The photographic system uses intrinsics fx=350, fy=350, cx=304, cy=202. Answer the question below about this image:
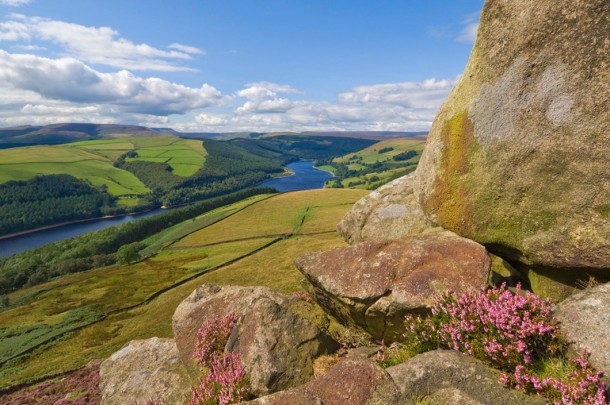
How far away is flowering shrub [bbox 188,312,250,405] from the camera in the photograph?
31.6 feet

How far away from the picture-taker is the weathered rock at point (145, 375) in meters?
12.4

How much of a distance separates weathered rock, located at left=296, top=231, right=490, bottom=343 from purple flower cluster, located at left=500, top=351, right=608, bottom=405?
2922 mm

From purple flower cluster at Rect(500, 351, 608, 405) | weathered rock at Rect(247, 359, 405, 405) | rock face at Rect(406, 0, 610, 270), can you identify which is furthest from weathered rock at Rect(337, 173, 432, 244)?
purple flower cluster at Rect(500, 351, 608, 405)

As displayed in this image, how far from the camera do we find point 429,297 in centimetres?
1023

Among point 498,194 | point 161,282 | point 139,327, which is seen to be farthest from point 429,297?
point 161,282

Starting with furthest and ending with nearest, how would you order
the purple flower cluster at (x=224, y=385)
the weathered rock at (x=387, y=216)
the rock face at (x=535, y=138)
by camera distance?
the weathered rock at (x=387, y=216) < the rock face at (x=535, y=138) < the purple flower cluster at (x=224, y=385)

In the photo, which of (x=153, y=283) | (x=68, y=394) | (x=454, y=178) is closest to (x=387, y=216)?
(x=454, y=178)

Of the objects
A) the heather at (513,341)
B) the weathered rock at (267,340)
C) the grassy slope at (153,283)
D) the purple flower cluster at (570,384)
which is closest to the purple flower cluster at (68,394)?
the weathered rock at (267,340)

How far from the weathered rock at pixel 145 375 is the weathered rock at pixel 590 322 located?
11147 millimetres

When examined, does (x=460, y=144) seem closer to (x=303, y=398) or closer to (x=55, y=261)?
(x=303, y=398)

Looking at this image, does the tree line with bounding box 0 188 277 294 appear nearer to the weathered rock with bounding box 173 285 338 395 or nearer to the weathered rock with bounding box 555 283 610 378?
the weathered rock with bounding box 173 285 338 395

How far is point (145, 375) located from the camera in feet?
46.5

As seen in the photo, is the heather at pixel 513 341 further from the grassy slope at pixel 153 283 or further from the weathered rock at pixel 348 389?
the grassy slope at pixel 153 283

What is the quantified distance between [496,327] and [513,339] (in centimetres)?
42
